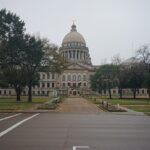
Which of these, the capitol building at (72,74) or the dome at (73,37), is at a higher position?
the dome at (73,37)

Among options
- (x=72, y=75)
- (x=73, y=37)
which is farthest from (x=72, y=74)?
(x=73, y=37)

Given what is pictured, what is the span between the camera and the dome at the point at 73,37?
186m

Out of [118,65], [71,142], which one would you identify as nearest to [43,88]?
[118,65]

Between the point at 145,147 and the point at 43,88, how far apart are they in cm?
16662

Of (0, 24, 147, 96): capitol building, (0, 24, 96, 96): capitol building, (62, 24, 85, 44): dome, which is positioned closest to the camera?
(0, 24, 147, 96): capitol building

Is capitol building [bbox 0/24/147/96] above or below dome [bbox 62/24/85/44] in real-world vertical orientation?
below

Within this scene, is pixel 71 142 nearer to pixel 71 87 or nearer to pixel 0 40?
pixel 0 40

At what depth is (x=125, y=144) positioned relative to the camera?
44.7 feet

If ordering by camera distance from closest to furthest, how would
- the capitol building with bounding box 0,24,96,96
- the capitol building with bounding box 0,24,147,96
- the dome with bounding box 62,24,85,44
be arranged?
the capitol building with bounding box 0,24,147,96 → the capitol building with bounding box 0,24,96,96 → the dome with bounding box 62,24,85,44

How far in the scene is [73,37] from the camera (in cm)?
18688

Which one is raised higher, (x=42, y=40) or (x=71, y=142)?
(x=42, y=40)

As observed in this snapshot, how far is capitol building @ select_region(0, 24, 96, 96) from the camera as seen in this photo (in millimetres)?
174000

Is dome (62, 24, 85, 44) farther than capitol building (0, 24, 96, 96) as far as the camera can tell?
Yes

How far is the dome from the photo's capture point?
186375mm
